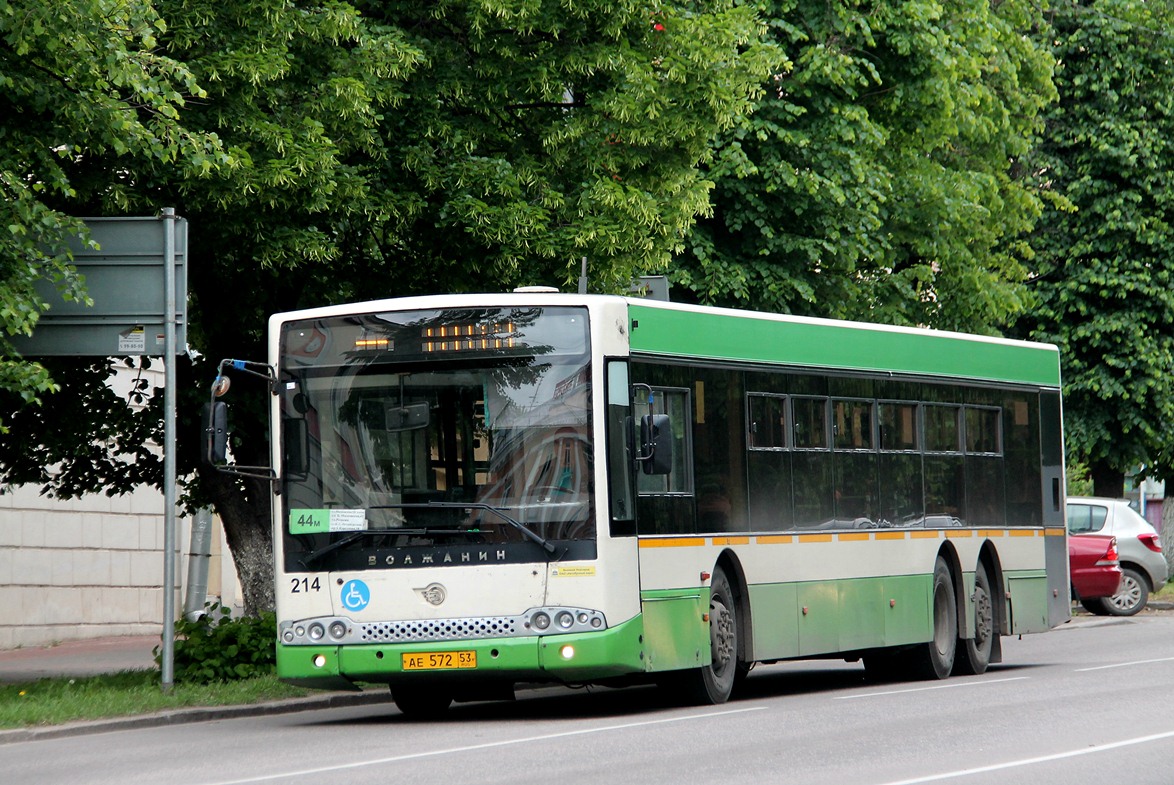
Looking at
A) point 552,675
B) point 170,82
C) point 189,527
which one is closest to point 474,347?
point 552,675

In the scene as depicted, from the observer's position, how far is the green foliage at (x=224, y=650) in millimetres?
17141

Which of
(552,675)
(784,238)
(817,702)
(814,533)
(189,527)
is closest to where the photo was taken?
(552,675)

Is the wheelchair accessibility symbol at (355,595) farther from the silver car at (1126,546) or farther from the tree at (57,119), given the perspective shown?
the silver car at (1126,546)

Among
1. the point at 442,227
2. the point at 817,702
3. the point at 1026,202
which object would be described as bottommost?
the point at 817,702

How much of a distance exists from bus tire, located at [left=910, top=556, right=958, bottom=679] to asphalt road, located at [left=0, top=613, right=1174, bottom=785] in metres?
0.68

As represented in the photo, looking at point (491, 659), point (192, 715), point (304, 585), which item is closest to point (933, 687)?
point (491, 659)

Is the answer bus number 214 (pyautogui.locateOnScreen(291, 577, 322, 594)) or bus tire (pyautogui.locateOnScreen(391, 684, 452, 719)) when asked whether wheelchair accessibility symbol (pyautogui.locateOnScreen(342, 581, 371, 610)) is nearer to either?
bus number 214 (pyautogui.locateOnScreen(291, 577, 322, 594))

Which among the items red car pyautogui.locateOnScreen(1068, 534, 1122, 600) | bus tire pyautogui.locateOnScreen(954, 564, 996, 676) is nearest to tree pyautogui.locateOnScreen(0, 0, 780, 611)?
bus tire pyautogui.locateOnScreen(954, 564, 996, 676)

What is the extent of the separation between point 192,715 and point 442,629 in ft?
8.05

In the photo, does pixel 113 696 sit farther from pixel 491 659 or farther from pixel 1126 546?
pixel 1126 546

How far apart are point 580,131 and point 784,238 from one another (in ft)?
26.6

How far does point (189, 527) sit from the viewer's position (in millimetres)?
29750

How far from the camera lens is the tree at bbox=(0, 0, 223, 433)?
14.2m

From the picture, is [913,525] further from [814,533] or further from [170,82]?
[170,82]
